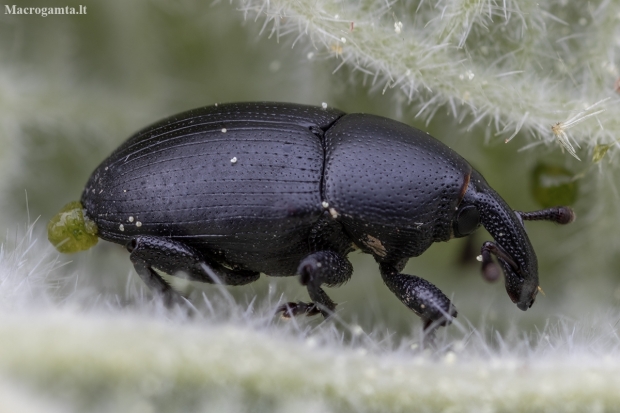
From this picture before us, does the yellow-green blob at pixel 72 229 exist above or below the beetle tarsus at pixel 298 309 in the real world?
above

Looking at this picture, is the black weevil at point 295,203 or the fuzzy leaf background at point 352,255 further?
the black weevil at point 295,203

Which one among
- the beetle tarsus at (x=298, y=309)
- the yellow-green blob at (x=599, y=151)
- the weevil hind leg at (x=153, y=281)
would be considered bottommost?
the beetle tarsus at (x=298, y=309)

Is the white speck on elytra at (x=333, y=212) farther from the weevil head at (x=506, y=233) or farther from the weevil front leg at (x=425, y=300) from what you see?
the weevil head at (x=506, y=233)

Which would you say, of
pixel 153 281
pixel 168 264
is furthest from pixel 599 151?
pixel 153 281

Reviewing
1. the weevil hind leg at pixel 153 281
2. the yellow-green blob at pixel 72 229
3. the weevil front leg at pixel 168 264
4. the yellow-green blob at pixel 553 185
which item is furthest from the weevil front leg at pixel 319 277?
the yellow-green blob at pixel 553 185

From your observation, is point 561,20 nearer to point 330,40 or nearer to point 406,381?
point 330,40

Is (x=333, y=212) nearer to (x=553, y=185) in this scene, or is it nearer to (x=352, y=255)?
(x=352, y=255)

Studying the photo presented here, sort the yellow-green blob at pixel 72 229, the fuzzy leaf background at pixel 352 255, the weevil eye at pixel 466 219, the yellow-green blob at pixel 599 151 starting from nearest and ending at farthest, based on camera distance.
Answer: the fuzzy leaf background at pixel 352 255 < the yellow-green blob at pixel 599 151 < the weevil eye at pixel 466 219 < the yellow-green blob at pixel 72 229
